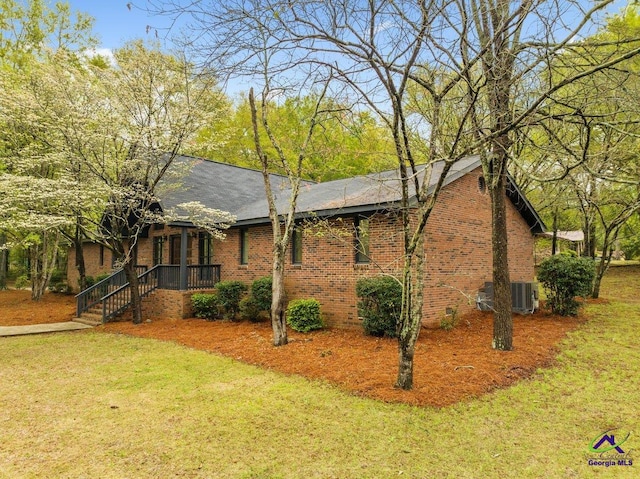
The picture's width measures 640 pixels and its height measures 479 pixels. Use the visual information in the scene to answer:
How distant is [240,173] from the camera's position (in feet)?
62.8

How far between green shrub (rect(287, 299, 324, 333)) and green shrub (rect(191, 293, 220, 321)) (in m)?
3.42

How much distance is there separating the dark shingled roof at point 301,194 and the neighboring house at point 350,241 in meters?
0.05

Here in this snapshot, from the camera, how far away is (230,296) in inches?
487

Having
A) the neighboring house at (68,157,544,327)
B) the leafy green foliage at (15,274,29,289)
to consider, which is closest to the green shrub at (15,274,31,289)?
the leafy green foliage at (15,274,29,289)

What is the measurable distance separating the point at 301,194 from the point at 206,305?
16.7 ft

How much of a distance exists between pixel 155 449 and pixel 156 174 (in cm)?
1053

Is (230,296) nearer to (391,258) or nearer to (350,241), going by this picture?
(350,241)

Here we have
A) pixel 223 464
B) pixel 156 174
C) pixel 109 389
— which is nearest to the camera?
pixel 223 464

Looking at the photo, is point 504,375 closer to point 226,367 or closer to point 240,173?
point 226,367

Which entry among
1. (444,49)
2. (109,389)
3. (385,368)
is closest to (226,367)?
(109,389)

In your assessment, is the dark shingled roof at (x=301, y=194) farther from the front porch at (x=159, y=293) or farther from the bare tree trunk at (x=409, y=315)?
the bare tree trunk at (x=409, y=315)

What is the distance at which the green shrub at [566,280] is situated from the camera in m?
11.0

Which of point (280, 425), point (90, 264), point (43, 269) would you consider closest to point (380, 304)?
point (280, 425)

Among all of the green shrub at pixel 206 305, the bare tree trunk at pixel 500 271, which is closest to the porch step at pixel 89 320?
the green shrub at pixel 206 305
